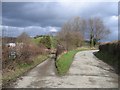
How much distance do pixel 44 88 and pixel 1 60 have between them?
536 cm

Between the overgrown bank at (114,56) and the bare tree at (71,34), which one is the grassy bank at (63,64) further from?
the bare tree at (71,34)

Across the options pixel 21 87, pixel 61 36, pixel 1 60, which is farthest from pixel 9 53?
pixel 61 36

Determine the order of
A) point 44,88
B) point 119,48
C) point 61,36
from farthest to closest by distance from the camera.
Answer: point 61,36 → point 119,48 → point 44,88

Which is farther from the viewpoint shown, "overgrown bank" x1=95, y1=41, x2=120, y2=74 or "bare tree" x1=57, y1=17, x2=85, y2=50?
"bare tree" x1=57, y1=17, x2=85, y2=50

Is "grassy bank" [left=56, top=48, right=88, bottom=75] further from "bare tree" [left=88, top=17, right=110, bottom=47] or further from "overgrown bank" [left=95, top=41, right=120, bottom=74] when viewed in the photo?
"bare tree" [left=88, top=17, right=110, bottom=47]

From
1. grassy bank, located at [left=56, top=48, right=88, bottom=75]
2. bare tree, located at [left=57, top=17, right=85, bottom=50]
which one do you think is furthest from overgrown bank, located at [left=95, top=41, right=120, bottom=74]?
bare tree, located at [left=57, top=17, right=85, bottom=50]

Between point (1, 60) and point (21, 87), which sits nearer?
point (21, 87)

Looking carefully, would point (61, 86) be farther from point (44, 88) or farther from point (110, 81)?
point (110, 81)

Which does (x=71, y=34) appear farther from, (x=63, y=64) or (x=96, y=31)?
(x=63, y=64)

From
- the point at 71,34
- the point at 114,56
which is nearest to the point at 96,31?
the point at 71,34

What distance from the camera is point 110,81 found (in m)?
13.2

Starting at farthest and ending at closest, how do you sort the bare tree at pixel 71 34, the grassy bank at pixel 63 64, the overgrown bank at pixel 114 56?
1. the bare tree at pixel 71 34
2. the overgrown bank at pixel 114 56
3. the grassy bank at pixel 63 64

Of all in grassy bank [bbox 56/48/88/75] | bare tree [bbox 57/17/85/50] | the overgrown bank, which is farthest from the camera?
bare tree [bbox 57/17/85/50]

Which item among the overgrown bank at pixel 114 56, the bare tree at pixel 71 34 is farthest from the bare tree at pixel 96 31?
the overgrown bank at pixel 114 56
